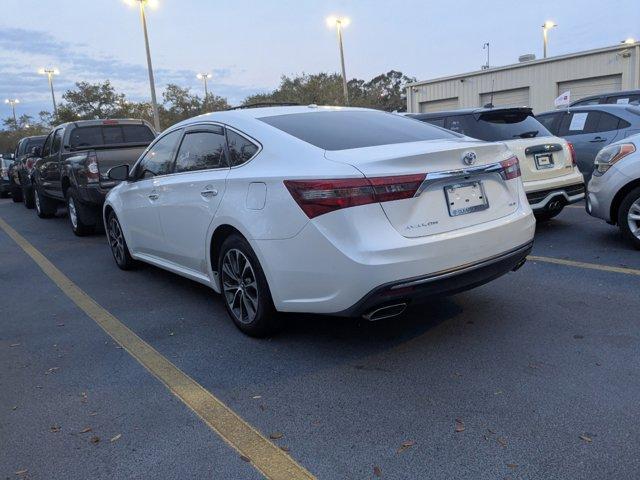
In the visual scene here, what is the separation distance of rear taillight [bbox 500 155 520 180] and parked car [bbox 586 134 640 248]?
254 centimetres

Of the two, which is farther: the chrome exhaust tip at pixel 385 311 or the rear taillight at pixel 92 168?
the rear taillight at pixel 92 168

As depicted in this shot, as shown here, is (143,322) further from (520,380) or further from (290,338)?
(520,380)

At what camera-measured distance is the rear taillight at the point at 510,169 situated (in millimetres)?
3789

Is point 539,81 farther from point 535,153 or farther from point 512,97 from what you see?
point 535,153

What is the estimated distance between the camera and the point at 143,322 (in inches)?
183

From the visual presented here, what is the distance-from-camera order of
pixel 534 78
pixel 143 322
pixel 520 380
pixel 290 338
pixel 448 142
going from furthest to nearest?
pixel 534 78 < pixel 143 322 < pixel 290 338 < pixel 448 142 < pixel 520 380

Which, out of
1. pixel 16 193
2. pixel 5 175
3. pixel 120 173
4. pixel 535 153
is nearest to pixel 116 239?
pixel 120 173

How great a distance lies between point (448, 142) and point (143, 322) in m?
2.78

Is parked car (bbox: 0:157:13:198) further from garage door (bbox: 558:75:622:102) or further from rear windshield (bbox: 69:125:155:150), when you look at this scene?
garage door (bbox: 558:75:622:102)

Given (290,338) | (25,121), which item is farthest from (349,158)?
(25,121)

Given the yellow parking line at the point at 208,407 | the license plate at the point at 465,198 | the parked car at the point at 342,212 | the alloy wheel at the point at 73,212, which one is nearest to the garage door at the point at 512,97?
the alloy wheel at the point at 73,212

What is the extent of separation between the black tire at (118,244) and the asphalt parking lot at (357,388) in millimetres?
1159

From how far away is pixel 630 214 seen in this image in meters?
5.82

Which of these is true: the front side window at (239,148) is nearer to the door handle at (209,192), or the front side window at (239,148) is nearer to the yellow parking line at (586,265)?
the door handle at (209,192)
